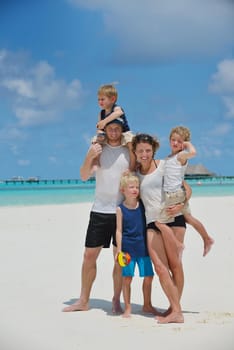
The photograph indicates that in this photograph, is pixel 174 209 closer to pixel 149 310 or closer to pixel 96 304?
pixel 149 310

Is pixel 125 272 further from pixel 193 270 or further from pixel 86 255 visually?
pixel 193 270

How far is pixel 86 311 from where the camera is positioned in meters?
4.25

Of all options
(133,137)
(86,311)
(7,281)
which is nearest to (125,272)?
(86,311)

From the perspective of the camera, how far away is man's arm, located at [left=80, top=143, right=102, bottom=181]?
4074 millimetres

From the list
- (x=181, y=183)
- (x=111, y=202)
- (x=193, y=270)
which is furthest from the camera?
(x=193, y=270)

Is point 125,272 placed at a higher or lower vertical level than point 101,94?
lower

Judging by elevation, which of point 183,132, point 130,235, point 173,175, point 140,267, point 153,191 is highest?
point 183,132

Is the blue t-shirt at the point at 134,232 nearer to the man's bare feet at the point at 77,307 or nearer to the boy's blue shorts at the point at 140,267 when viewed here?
the boy's blue shorts at the point at 140,267

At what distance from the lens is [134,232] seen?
13.1ft

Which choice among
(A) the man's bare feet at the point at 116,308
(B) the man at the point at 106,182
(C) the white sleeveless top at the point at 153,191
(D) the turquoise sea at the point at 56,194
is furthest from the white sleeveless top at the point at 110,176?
(D) the turquoise sea at the point at 56,194

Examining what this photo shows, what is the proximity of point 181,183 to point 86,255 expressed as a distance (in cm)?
98

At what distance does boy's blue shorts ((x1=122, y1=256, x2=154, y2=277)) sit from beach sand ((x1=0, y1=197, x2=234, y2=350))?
0.33 m

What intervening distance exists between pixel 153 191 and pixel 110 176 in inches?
15.6

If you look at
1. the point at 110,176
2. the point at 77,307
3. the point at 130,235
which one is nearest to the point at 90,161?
the point at 110,176
